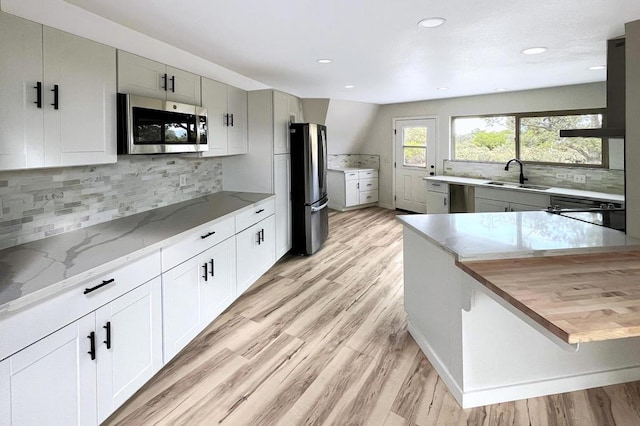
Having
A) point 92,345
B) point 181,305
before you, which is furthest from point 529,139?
point 92,345

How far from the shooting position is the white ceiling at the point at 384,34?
2.19 m

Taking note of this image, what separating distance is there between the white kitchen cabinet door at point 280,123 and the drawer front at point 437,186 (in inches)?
119

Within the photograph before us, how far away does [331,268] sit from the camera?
4.31 m

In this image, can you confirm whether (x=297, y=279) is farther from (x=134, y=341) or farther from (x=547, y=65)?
(x=547, y=65)

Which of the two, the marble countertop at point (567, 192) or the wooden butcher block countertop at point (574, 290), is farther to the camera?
the marble countertop at point (567, 192)

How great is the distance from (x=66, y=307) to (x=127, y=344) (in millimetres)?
469

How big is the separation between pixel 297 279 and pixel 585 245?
2651 mm

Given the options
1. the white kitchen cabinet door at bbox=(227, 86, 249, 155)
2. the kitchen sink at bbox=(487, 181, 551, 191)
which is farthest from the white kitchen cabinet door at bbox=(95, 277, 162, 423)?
the kitchen sink at bbox=(487, 181, 551, 191)

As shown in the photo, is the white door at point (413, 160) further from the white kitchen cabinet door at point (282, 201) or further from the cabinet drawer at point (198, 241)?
the cabinet drawer at point (198, 241)

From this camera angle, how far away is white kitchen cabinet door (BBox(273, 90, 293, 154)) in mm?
4039

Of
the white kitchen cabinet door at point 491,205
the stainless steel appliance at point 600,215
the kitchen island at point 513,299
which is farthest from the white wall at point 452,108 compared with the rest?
the kitchen island at point 513,299

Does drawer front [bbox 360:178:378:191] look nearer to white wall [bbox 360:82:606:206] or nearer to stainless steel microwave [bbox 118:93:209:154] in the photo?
white wall [bbox 360:82:606:206]

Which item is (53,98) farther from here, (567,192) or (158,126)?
(567,192)

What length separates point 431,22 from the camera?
96.0 inches
